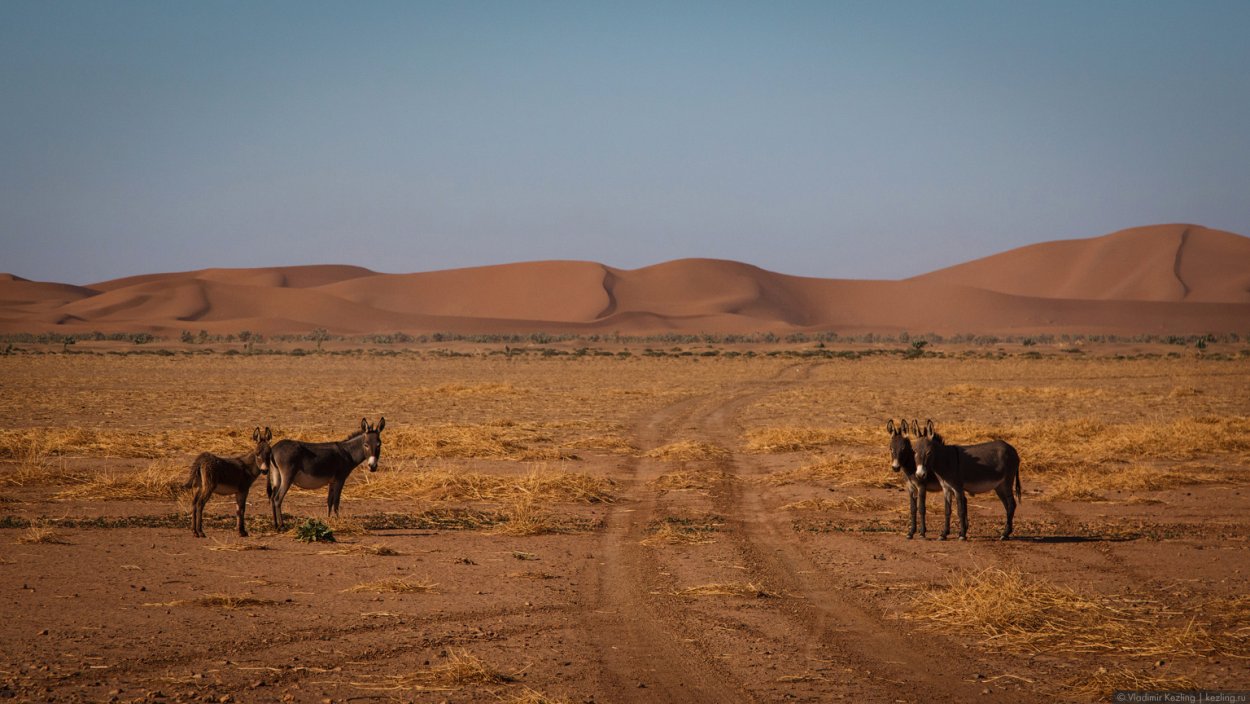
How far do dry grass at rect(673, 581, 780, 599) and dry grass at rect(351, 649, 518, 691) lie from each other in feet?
9.96

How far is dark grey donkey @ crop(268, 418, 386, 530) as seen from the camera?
538 inches

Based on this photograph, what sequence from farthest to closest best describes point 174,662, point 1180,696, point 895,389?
1. point 895,389
2. point 174,662
3. point 1180,696

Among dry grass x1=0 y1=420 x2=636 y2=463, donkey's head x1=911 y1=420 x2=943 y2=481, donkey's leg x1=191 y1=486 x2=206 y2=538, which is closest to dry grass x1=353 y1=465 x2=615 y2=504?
dry grass x1=0 y1=420 x2=636 y2=463

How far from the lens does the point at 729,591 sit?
420 inches

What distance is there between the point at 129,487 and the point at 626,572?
939 centimetres

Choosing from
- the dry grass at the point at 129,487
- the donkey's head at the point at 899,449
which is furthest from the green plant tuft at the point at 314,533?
the donkey's head at the point at 899,449

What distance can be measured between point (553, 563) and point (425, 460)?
31.2 feet

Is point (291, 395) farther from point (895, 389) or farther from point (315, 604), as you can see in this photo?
point (315, 604)

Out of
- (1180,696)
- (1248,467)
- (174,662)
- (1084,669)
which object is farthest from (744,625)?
(1248,467)

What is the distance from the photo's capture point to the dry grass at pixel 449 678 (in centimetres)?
779

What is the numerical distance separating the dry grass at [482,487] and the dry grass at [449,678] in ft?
A: 27.6

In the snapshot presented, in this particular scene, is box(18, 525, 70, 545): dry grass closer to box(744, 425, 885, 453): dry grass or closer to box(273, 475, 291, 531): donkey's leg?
box(273, 475, 291, 531): donkey's leg

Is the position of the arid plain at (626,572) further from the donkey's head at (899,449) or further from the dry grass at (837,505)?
the donkey's head at (899,449)

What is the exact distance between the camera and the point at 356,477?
1861 centimetres
